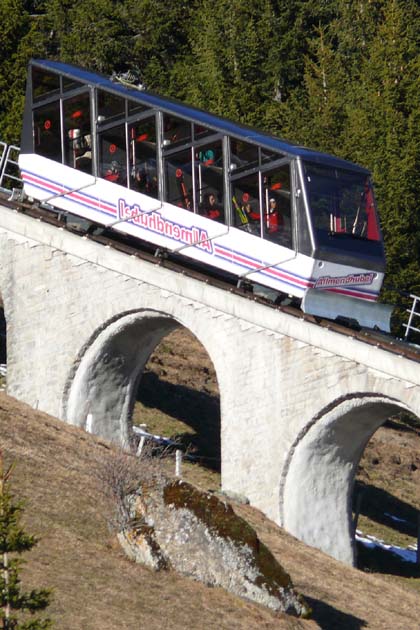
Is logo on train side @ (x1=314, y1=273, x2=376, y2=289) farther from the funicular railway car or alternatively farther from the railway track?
the railway track

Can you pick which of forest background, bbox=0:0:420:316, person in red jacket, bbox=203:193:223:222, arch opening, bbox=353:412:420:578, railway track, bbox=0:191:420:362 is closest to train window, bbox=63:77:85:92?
railway track, bbox=0:191:420:362

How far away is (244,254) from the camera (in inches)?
1665

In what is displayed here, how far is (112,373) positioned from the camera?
46.9m

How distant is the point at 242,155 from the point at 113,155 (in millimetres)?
3875

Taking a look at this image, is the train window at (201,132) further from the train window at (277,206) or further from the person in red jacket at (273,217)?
the person in red jacket at (273,217)

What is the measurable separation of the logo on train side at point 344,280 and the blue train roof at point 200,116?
2.45m

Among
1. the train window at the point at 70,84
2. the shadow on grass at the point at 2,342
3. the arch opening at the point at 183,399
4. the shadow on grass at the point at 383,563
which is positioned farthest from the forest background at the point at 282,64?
the train window at the point at 70,84

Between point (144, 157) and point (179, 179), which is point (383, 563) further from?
point (144, 157)

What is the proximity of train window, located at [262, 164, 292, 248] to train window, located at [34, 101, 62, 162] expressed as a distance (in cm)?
639

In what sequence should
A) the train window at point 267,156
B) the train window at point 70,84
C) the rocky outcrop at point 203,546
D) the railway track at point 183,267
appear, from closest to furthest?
1. the rocky outcrop at point 203,546
2. the railway track at point 183,267
3. the train window at point 267,156
4. the train window at point 70,84

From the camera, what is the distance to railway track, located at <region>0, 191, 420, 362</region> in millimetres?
41219

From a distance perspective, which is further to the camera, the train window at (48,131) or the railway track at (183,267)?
the train window at (48,131)

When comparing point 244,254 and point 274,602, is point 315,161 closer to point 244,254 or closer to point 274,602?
point 244,254

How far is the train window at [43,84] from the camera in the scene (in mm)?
45812
